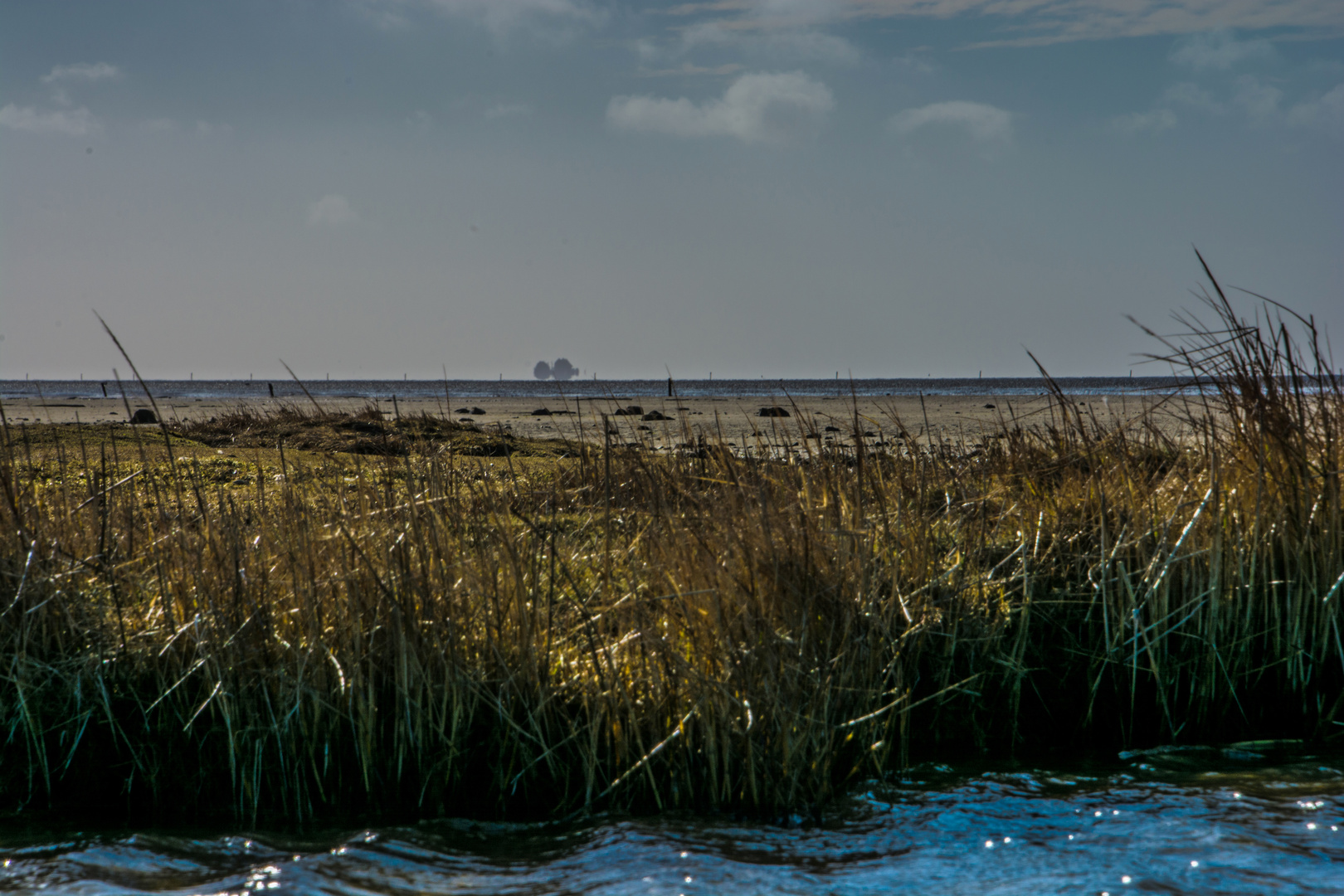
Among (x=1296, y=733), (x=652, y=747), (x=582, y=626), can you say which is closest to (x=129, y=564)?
(x=582, y=626)

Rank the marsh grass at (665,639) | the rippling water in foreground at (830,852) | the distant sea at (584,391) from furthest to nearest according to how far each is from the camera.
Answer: the distant sea at (584,391), the marsh grass at (665,639), the rippling water in foreground at (830,852)

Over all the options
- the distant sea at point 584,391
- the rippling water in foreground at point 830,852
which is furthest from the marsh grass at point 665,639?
the distant sea at point 584,391

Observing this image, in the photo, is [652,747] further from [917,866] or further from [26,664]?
[26,664]

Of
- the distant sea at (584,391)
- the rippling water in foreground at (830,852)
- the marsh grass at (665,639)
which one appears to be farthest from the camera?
the distant sea at (584,391)

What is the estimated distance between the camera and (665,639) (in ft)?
10.5

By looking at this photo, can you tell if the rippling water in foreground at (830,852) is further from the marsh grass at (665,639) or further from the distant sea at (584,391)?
the distant sea at (584,391)

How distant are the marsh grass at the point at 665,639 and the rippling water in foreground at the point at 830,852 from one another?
193 millimetres

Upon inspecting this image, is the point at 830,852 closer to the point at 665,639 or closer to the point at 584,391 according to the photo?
the point at 665,639

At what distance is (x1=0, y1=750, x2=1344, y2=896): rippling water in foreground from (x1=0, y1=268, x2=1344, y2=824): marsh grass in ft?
0.63

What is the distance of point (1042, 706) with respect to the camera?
4.05 m

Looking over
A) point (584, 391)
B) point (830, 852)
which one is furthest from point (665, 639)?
point (584, 391)

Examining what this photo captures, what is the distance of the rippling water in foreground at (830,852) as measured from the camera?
2705 mm

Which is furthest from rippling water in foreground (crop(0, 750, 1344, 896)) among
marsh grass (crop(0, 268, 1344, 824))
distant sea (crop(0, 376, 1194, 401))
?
distant sea (crop(0, 376, 1194, 401))

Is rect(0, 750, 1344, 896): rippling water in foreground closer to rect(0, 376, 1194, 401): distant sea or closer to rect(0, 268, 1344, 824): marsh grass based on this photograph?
rect(0, 268, 1344, 824): marsh grass
